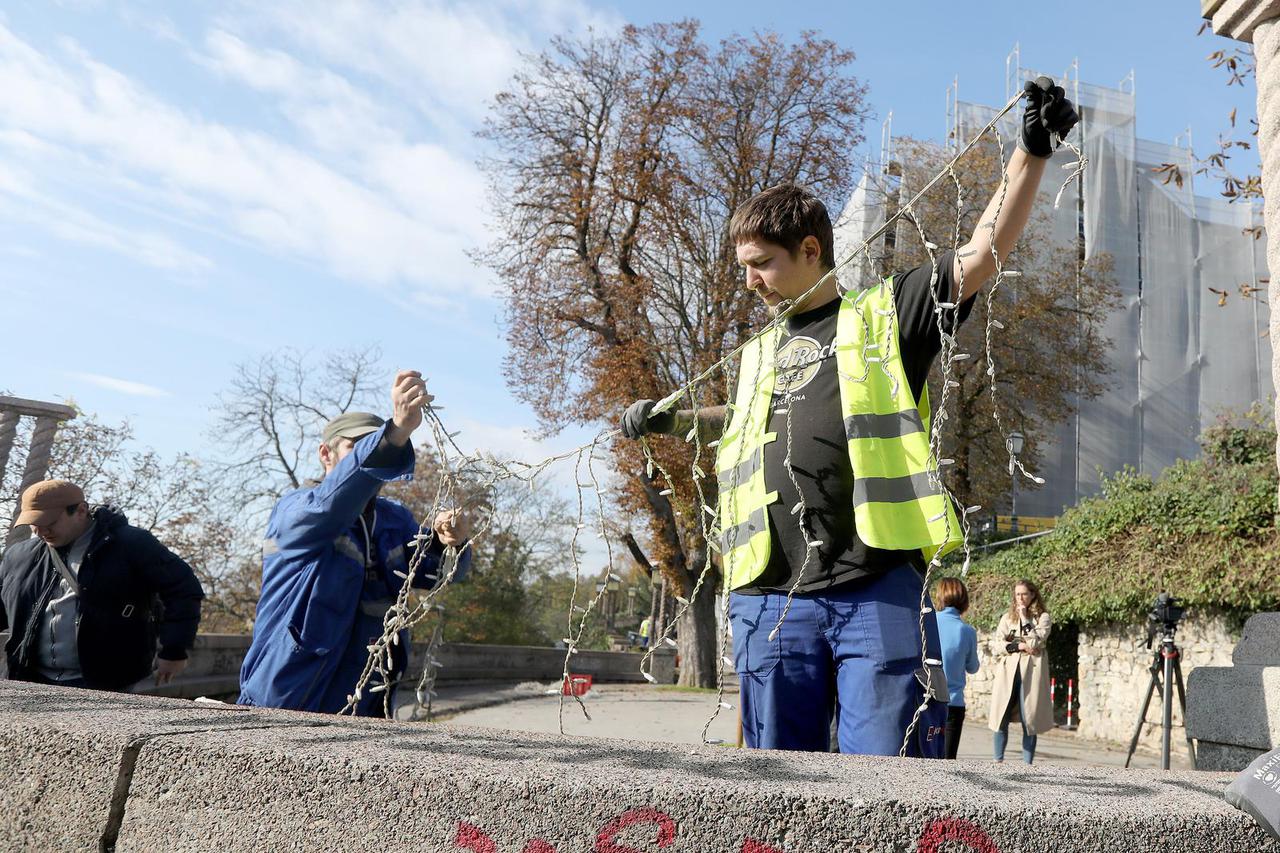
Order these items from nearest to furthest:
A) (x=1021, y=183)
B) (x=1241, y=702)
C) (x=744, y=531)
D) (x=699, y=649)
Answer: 1. (x=1021, y=183)
2. (x=744, y=531)
3. (x=1241, y=702)
4. (x=699, y=649)

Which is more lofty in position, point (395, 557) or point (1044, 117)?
point (1044, 117)

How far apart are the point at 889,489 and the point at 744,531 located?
38 cm

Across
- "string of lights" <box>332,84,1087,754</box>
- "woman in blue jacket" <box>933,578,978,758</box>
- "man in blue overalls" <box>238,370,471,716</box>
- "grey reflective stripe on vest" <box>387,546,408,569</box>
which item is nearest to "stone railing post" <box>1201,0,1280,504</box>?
"string of lights" <box>332,84,1087,754</box>

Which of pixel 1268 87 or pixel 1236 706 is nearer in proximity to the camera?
pixel 1268 87

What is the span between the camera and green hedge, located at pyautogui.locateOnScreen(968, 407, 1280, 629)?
11117 mm

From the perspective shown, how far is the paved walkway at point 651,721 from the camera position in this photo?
35.3 ft

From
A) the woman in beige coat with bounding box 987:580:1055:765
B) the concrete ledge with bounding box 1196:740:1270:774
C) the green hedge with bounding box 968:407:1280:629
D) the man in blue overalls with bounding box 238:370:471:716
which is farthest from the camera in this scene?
the green hedge with bounding box 968:407:1280:629

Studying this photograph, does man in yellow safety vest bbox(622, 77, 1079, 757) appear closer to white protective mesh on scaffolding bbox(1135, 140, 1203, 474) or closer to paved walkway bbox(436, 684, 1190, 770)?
paved walkway bbox(436, 684, 1190, 770)

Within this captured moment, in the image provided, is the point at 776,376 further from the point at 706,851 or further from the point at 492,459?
the point at 706,851

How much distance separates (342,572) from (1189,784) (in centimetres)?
255

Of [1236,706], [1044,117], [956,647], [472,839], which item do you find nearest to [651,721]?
[956,647]

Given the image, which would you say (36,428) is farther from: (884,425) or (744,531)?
(884,425)

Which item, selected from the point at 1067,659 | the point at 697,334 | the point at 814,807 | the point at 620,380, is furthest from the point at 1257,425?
the point at 814,807

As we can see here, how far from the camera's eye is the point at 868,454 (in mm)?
2184
